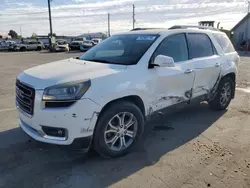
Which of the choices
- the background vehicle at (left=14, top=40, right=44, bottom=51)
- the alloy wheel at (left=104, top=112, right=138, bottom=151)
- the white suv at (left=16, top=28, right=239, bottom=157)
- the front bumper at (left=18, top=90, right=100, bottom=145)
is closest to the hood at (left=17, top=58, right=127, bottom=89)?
the white suv at (left=16, top=28, right=239, bottom=157)

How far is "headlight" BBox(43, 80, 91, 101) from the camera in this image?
3080 mm

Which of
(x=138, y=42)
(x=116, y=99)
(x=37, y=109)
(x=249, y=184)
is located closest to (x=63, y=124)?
(x=37, y=109)

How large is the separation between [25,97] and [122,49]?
5.82ft

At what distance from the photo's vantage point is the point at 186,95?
4.57 m

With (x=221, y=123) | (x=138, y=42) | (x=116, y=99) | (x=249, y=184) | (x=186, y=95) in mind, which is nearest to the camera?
(x=249, y=184)

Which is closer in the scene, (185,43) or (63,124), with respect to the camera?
(63,124)

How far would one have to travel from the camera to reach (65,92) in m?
3.10

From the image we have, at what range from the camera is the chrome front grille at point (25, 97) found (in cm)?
325

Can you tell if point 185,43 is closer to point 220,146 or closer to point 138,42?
point 138,42

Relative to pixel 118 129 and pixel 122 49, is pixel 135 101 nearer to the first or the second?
pixel 118 129

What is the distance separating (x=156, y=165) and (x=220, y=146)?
1239mm

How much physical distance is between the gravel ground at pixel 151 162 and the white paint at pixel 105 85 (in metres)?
0.45

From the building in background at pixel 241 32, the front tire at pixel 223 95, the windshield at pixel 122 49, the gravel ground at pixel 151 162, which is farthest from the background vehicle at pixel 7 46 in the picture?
the front tire at pixel 223 95

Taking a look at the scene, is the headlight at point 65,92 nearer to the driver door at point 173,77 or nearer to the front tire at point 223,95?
the driver door at point 173,77
